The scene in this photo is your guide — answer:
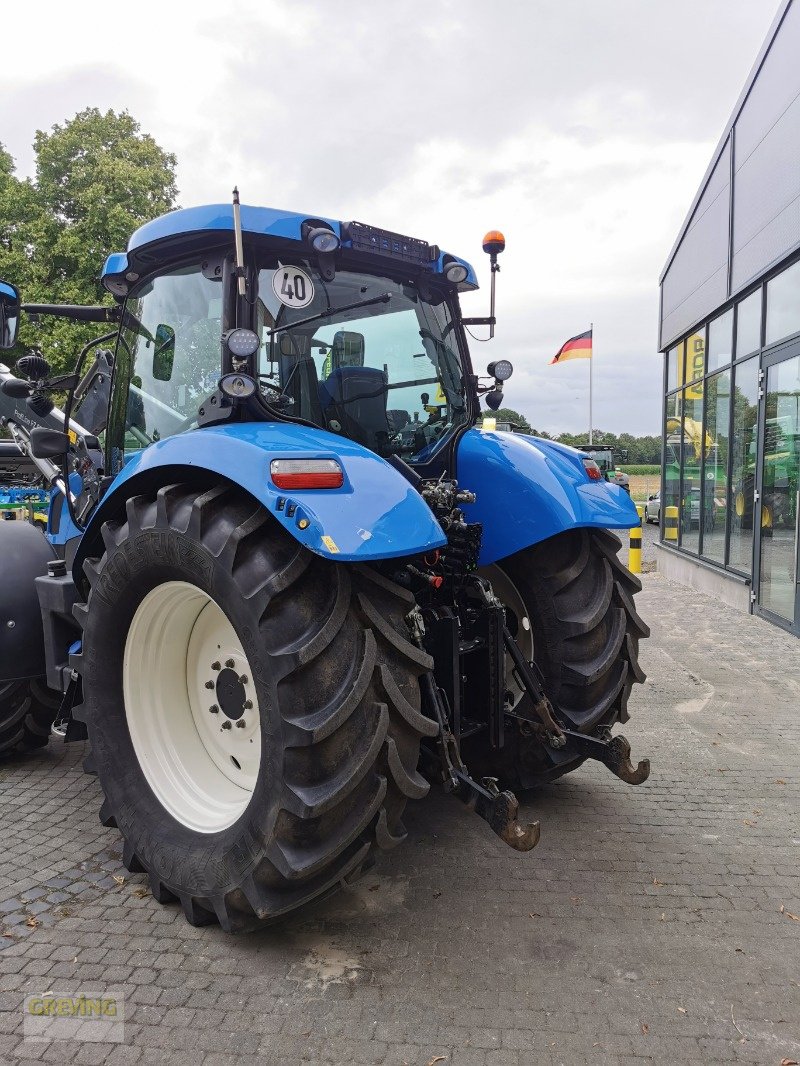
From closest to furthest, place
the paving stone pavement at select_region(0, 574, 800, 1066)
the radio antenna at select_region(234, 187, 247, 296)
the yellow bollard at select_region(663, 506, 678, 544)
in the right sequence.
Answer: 1. the paving stone pavement at select_region(0, 574, 800, 1066)
2. the radio antenna at select_region(234, 187, 247, 296)
3. the yellow bollard at select_region(663, 506, 678, 544)

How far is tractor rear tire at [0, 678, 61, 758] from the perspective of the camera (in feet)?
13.2

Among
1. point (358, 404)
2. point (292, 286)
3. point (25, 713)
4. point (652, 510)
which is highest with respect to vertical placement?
point (292, 286)

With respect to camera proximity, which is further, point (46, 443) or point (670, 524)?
point (670, 524)

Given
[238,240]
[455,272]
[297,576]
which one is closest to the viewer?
[297,576]

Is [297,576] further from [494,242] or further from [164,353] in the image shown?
[494,242]

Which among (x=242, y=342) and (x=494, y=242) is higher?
(x=494, y=242)

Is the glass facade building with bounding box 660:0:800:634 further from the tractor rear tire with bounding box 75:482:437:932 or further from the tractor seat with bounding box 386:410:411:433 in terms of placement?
the tractor rear tire with bounding box 75:482:437:932

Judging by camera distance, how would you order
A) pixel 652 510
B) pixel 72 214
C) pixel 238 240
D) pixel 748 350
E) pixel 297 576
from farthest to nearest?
pixel 652 510
pixel 72 214
pixel 748 350
pixel 238 240
pixel 297 576

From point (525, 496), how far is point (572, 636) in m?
0.66

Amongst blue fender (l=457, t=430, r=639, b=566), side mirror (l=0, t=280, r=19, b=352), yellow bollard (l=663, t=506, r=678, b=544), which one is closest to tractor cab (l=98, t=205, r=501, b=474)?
blue fender (l=457, t=430, r=639, b=566)

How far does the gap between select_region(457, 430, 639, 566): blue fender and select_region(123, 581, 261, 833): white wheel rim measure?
4.23 ft

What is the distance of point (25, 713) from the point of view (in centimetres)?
411

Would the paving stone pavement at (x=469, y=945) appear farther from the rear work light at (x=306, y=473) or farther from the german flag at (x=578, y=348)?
the german flag at (x=578, y=348)

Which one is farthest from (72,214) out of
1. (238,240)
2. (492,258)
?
(238,240)
